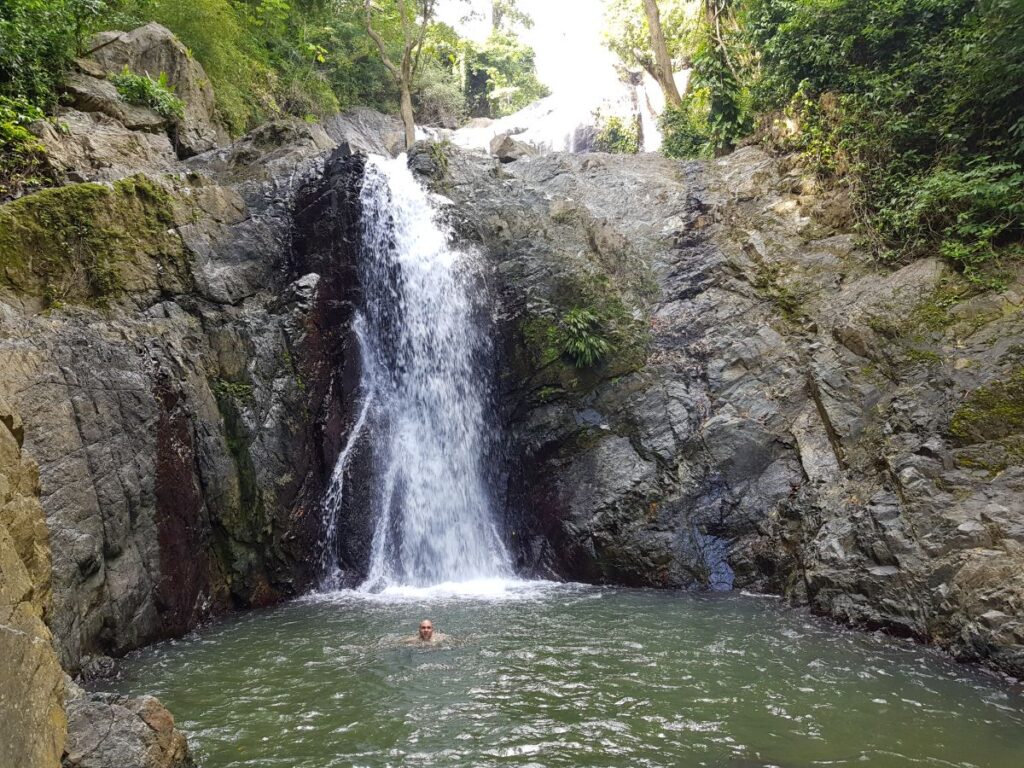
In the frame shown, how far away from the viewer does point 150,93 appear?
1341cm

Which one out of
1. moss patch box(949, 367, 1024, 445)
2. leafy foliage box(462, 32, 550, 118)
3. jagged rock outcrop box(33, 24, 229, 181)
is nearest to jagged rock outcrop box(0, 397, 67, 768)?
jagged rock outcrop box(33, 24, 229, 181)

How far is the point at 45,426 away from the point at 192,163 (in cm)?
813

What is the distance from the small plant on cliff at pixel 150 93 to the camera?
43.4ft

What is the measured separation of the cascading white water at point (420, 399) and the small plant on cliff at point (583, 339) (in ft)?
6.13

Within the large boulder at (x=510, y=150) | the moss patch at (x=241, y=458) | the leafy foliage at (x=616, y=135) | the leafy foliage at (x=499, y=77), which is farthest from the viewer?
the leafy foliage at (x=499, y=77)

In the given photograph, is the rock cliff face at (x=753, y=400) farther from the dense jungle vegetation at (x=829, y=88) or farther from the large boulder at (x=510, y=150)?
the large boulder at (x=510, y=150)

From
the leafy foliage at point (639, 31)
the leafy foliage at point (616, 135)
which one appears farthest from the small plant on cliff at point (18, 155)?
the leafy foliage at point (639, 31)

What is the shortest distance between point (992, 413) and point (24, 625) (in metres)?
10.4

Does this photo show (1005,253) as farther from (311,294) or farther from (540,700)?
(311,294)

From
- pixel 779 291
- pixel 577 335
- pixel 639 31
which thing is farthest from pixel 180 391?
pixel 639 31

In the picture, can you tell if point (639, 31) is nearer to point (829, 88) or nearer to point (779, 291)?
point (829, 88)

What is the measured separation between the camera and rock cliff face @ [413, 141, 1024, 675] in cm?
823

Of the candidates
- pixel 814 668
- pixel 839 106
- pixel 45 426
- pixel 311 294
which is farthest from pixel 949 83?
pixel 45 426

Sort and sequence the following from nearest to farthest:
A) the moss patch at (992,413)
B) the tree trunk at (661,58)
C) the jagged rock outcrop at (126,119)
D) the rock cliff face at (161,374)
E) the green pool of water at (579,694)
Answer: the green pool of water at (579,694)
the rock cliff face at (161,374)
the moss patch at (992,413)
the jagged rock outcrop at (126,119)
the tree trunk at (661,58)
